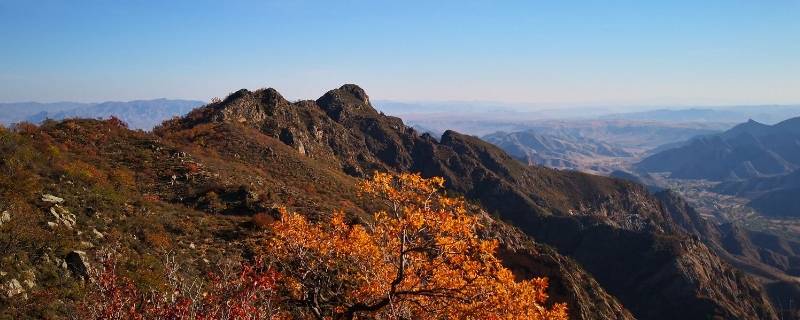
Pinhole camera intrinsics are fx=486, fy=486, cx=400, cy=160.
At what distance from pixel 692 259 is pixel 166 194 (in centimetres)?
10266

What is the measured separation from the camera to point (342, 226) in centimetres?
1752

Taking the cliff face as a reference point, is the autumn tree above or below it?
above

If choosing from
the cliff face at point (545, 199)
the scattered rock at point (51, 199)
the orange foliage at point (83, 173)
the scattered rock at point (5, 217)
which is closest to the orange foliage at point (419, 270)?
the scattered rock at point (5, 217)

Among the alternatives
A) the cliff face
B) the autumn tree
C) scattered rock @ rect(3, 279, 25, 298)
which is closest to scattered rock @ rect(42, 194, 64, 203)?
scattered rock @ rect(3, 279, 25, 298)

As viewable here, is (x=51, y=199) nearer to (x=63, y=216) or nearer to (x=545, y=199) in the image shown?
(x=63, y=216)

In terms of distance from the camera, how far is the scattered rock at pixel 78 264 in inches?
659

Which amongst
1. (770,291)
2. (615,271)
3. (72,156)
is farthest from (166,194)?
(770,291)

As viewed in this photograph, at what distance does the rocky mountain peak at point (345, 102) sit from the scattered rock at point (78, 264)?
10415 cm

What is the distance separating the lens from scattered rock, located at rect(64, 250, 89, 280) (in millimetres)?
16734

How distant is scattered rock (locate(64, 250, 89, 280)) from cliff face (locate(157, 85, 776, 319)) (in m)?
41.3

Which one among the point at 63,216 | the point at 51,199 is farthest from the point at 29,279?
the point at 51,199

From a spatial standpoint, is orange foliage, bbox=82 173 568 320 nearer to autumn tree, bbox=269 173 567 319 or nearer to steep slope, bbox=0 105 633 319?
autumn tree, bbox=269 173 567 319

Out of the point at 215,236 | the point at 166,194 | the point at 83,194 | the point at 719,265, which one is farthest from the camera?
the point at 719,265

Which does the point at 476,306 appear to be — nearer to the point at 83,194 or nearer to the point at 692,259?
the point at 83,194
